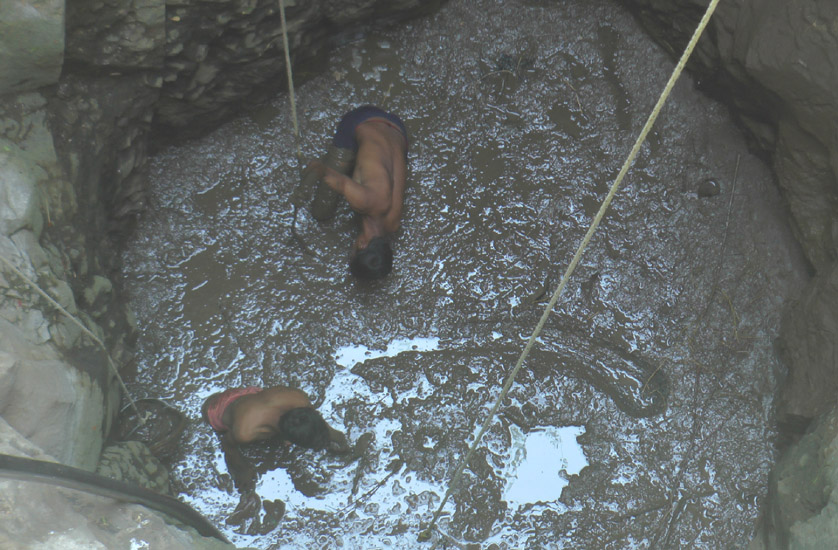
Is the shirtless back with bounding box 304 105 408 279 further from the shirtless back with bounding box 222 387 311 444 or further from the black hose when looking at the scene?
the black hose

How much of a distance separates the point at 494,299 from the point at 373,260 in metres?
0.57

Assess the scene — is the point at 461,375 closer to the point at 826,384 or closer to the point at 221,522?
the point at 221,522

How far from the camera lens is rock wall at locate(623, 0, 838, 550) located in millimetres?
2471

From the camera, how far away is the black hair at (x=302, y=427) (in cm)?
249

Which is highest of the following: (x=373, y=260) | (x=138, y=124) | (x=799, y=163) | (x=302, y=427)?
(x=799, y=163)

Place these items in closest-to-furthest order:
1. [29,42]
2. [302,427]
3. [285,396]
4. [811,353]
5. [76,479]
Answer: [76,479] → [29,42] → [302,427] → [285,396] → [811,353]

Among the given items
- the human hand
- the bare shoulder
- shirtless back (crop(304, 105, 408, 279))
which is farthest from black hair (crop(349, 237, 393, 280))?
the human hand

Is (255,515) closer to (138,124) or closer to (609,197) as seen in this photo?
(138,124)

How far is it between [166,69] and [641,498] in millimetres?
2477

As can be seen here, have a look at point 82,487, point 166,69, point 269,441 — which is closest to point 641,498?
point 269,441

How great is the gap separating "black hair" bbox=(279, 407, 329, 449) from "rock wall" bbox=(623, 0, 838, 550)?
1.65 meters

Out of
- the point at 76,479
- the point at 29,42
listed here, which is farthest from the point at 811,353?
the point at 29,42

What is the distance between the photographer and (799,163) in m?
2.82

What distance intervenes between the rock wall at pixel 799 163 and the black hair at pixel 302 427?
165 cm
